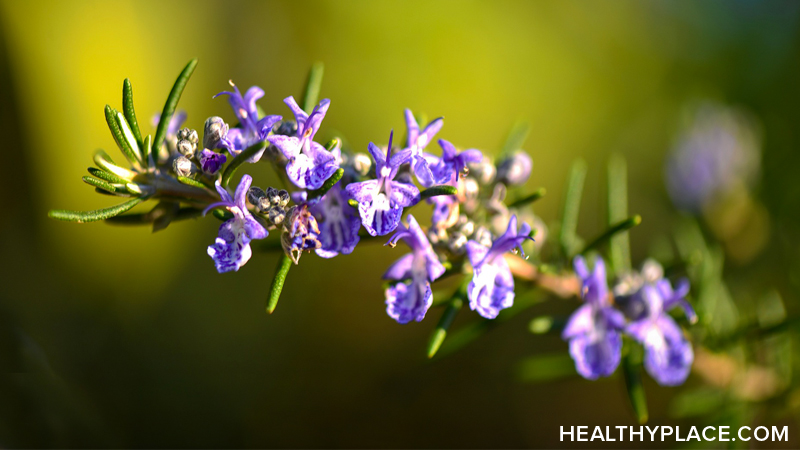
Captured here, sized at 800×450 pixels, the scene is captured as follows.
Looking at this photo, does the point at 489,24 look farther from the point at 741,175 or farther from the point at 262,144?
the point at 262,144

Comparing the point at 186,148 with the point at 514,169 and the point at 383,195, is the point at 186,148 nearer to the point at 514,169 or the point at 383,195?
the point at 383,195

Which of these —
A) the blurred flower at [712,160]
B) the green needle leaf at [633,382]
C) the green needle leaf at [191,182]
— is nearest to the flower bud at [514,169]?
the green needle leaf at [633,382]

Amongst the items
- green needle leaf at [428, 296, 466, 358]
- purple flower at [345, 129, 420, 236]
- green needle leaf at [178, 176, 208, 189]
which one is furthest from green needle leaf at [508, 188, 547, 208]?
green needle leaf at [178, 176, 208, 189]

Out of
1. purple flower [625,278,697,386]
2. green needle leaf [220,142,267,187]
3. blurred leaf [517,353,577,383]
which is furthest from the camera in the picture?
blurred leaf [517,353,577,383]

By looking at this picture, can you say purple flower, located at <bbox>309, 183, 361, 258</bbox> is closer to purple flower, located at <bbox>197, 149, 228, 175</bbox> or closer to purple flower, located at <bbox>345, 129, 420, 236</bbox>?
purple flower, located at <bbox>345, 129, 420, 236</bbox>

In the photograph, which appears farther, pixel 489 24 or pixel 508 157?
pixel 489 24

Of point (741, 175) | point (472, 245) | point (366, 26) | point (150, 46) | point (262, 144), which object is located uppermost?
point (366, 26)

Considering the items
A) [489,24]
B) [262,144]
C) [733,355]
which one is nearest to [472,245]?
[262,144]
